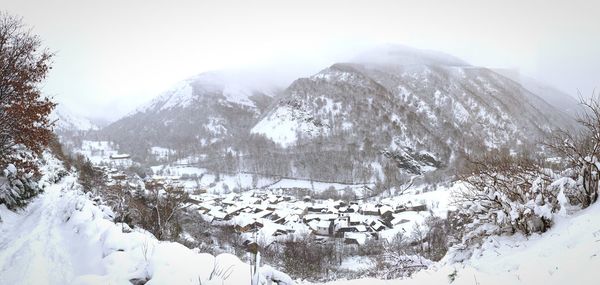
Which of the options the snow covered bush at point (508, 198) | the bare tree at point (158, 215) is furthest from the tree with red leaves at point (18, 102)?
the snow covered bush at point (508, 198)

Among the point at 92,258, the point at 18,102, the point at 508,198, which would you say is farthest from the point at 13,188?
the point at 508,198

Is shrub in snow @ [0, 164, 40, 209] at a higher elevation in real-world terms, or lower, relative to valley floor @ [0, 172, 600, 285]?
higher

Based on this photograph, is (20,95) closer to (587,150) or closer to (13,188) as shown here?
(13,188)

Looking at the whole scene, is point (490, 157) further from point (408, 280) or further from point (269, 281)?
point (269, 281)

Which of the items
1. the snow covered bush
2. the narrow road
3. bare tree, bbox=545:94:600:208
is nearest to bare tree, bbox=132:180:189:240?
the narrow road

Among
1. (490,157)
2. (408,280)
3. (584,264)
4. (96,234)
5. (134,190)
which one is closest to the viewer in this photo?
(584,264)

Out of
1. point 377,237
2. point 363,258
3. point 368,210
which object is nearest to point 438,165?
point 368,210

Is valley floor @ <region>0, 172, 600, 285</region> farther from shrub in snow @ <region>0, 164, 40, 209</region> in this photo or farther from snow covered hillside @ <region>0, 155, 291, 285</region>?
shrub in snow @ <region>0, 164, 40, 209</region>

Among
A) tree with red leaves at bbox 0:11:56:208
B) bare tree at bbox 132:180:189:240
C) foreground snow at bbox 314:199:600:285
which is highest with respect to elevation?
tree with red leaves at bbox 0:11:56:208
